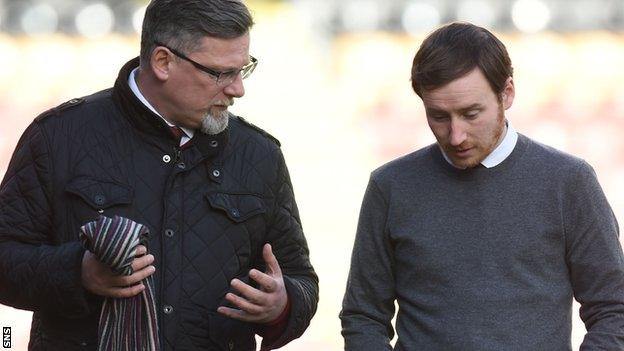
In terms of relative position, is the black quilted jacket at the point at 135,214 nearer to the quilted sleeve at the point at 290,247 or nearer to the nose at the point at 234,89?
the quilted sleeve at the point at 290,247

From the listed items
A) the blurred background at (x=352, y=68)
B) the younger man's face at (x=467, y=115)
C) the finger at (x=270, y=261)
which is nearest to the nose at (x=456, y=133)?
the younger man's face at (x=467, y=115)

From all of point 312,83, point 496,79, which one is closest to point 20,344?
point 496,79

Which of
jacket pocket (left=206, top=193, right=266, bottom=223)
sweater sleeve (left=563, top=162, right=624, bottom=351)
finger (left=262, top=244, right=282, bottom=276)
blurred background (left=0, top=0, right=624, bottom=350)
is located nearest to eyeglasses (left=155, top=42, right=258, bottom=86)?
jacket pocket (left=206, top=193, right=266, bottom=223)

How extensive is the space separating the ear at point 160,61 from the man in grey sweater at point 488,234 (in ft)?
1.79

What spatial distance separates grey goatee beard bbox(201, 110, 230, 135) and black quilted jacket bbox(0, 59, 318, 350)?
0.05m

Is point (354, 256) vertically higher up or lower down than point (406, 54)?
lower down

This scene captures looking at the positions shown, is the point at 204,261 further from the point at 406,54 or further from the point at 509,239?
the point at 406,54

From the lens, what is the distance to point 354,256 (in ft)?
9.80

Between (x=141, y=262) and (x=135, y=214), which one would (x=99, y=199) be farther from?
(x=141, y=262)

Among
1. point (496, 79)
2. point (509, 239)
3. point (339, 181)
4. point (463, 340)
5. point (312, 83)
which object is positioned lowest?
point (463, 340)

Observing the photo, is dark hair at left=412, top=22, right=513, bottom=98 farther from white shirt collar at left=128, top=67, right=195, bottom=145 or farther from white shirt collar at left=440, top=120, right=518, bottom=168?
white shirt collar at left=128, top=67, right=195, bottom=145

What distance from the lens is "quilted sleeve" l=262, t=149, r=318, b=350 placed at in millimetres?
3061

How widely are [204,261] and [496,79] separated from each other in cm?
72

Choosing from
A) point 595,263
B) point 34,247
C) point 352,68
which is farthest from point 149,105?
point 352,68
